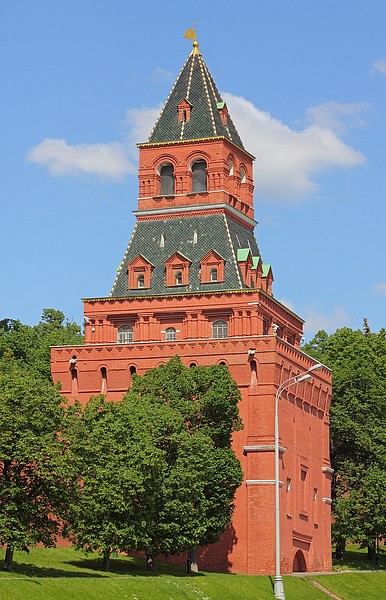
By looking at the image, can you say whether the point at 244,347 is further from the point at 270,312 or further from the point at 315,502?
the point at 315,502

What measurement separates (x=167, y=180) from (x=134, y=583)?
35.1 m

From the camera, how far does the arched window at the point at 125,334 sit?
289 ft

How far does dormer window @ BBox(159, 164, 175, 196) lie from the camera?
299ft

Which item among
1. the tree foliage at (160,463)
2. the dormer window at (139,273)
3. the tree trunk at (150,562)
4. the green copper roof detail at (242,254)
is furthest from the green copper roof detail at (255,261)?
the tree trunk at (150,562)

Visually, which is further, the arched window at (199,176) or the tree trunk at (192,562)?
the arched window at (199,176)

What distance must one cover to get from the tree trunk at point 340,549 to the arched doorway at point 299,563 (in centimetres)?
953

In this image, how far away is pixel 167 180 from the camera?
91500 millimetres

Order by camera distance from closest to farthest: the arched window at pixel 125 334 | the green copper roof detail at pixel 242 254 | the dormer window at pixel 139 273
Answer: the green copper roof detail at pixel 242 254 → the arched window at pixel 125 334 → the dormer window at pixel 139 273

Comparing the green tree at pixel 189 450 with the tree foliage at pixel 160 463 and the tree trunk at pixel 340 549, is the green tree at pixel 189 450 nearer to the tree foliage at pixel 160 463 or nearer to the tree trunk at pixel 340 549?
the tree foliage at pixel 160 463

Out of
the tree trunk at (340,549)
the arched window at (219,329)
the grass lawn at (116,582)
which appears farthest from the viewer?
the tree trunk at (340,549)

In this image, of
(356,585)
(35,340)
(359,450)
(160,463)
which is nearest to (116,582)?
(160,463)

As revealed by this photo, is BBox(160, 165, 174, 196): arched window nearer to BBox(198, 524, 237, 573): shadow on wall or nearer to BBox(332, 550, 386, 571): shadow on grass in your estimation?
BBox(198, 524, 237, 573): shadow on wall

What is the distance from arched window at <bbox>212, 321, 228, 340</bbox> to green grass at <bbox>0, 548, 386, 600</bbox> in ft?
49.0

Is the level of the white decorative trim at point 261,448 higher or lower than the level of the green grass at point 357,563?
higher
